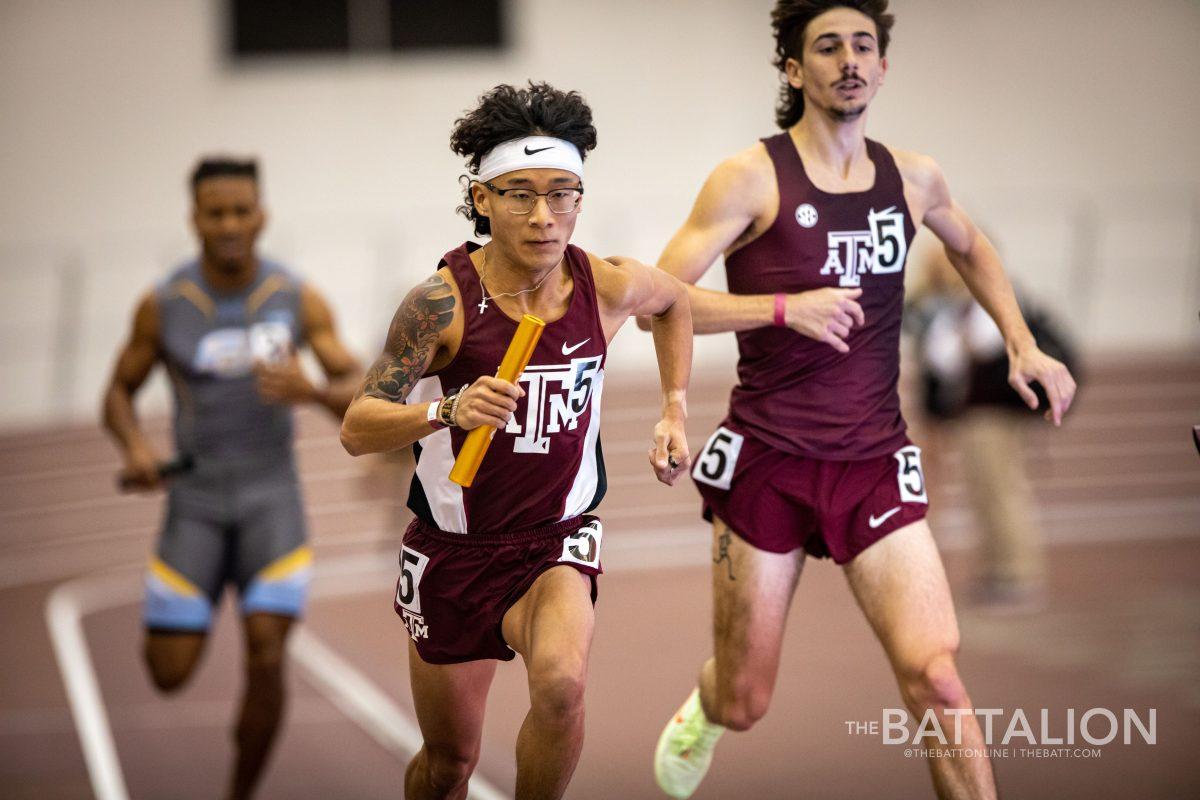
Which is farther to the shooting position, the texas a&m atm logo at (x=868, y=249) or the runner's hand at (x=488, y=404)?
the texas a&m atm logo at (x=868, y=249)

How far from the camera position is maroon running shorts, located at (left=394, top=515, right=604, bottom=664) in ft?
15.4

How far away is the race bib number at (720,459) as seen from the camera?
215 inches

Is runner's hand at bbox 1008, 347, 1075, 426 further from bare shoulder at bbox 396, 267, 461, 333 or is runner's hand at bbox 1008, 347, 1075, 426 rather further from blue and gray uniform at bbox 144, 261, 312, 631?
blue and gray uniform at bbox 144, 261, 312, 631

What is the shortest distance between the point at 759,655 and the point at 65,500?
401 inches

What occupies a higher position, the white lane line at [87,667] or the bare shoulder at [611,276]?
the bare shoulder at [611,276]

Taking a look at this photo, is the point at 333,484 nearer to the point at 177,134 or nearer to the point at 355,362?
the point at 177,134

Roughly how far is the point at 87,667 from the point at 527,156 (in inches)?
263

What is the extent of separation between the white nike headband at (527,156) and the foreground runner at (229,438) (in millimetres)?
2293

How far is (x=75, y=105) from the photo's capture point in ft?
57.2

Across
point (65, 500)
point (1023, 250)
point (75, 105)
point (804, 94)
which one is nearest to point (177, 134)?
point (75, 105)

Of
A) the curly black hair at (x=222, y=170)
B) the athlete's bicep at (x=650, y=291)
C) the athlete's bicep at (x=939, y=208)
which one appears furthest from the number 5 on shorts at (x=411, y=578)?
the curly black hair at (x=222, y=170)

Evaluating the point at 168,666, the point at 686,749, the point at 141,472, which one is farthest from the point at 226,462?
the point at 686,749

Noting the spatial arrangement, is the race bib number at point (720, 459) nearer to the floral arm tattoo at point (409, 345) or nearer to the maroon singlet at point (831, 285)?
the maroon singlet at point (831, 285)

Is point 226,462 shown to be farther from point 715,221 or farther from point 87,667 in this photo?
point 87,667
